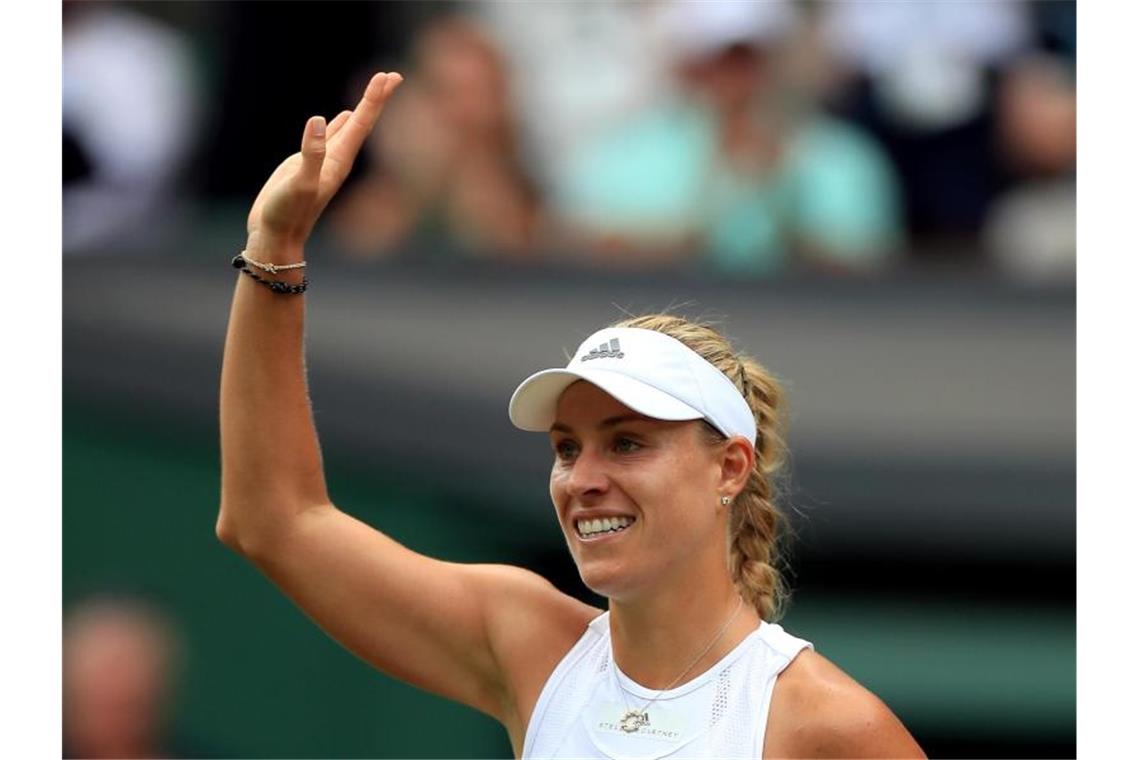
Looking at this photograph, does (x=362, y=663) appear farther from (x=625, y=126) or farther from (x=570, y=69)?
(x=570, y=69)

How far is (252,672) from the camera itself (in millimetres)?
5258

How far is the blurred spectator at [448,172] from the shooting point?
5883 millimetres

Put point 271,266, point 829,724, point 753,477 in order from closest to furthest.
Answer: point 829,724 < point 271,266 < point 753,477

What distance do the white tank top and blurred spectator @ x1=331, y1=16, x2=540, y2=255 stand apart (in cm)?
309

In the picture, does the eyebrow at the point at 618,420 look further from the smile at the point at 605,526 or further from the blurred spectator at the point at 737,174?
the blurred spectator at the point at 737,174

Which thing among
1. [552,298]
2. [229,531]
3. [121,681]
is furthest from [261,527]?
[552,298]

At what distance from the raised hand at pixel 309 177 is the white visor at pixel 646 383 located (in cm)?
40

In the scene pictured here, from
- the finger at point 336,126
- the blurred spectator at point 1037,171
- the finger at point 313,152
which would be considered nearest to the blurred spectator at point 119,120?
the blurred spectator at point 1037,171

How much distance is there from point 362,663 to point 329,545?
7.68ft

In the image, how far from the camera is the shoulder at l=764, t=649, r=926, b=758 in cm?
260

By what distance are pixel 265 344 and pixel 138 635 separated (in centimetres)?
274

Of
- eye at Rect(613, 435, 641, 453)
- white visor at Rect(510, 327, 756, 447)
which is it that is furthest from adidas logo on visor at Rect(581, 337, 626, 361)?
eye at Rect(613, 435, 641, 453)

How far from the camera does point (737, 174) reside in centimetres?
563
